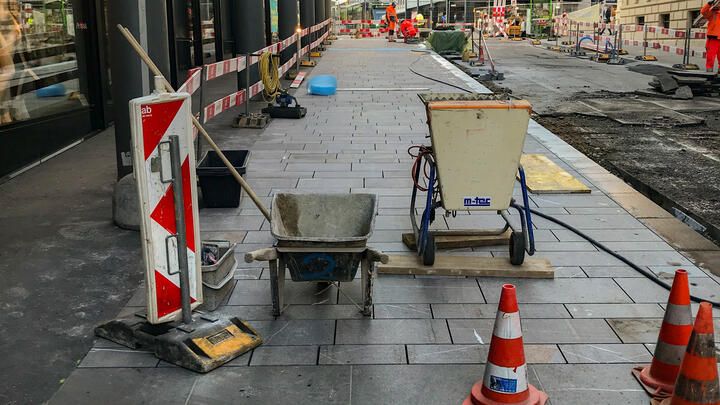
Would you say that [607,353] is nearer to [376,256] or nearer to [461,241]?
[376,256]

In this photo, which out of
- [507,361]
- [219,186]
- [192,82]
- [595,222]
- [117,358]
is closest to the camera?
[507,361]

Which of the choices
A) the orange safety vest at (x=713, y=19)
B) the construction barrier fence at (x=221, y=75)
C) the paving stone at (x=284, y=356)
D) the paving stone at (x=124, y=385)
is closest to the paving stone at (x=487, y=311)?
the paving stone at (x=284, y=356)

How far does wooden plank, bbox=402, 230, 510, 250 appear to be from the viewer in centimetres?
570

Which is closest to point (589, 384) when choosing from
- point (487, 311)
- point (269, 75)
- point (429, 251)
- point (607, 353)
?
point (607, 353)

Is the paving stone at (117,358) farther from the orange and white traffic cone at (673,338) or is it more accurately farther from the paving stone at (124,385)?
the orange and white traffic cone at (673,338)

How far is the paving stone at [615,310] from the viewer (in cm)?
457

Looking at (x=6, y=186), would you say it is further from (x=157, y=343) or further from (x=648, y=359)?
(x=648, y=359)

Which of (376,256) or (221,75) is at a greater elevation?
(221,75)

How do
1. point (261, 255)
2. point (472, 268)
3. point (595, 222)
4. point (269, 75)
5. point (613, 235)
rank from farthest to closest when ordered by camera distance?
point (269, 75)
point (595, 222)
point (613, 235)
point (472, 268)
point (261, 255)

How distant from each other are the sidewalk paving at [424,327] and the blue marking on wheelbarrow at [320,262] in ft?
0.99

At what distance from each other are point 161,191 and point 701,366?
2709 mm

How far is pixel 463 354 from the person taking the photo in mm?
4047

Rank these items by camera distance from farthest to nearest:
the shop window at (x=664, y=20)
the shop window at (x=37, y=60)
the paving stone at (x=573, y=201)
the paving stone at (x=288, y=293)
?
the shop window at (x=664, y=20), the shop window at (x=37, y=60), the paving stone at (x=573, y=201), the paving stone at (x=288, y=293)

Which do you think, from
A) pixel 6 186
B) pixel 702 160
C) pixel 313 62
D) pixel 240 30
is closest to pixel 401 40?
pixel 313 62
